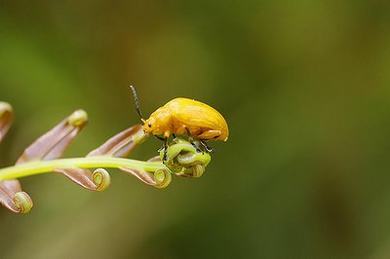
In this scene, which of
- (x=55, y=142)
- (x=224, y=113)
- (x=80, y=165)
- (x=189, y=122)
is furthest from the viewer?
(x=224, y=113)

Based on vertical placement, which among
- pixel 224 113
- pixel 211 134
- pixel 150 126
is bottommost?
pixel 211 134

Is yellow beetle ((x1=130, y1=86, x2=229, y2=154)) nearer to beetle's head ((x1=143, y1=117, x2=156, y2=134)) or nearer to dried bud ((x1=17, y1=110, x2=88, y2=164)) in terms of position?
beetle's head ((x1=143, y1=117, x2=156, y2=134))

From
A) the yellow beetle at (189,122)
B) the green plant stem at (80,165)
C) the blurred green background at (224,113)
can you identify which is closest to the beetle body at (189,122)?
the yellow beetle at (189,122)

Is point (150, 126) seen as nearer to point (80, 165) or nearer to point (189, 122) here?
point (189, 122)

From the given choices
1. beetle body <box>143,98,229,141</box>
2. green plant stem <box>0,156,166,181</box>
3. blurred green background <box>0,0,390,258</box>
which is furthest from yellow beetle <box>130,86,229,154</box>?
blurred green background <box>0,0,390,258</box>

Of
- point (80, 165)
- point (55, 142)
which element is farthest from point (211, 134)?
point (55, 142)

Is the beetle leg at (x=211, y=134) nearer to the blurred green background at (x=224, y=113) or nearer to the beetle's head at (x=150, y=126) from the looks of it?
the beetle's head at (x=150, y=126)
